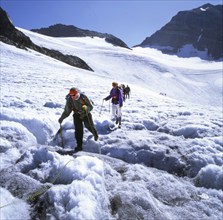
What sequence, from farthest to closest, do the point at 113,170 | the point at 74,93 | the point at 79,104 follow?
the point at 79,104
the point at 74,93
the point at 113,170

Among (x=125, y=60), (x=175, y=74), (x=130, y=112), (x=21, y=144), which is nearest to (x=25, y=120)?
(x=21, y=144)

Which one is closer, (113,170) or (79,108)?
(113,170)

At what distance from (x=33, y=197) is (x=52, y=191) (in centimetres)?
36

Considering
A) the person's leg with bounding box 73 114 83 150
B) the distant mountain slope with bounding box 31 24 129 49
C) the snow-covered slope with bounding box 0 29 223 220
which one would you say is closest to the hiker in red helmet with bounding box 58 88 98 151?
the person's leg with bounding box 73 114 83 150

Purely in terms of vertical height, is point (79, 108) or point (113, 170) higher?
point (79, 108)

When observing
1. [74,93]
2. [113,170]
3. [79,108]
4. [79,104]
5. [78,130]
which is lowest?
[113,170]

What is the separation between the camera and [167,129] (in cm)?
1098

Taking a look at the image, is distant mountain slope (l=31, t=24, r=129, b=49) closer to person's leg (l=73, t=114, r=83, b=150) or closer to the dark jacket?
the dark jacket

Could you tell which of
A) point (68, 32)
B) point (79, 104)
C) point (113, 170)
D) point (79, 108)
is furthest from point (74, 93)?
point (68, 32)

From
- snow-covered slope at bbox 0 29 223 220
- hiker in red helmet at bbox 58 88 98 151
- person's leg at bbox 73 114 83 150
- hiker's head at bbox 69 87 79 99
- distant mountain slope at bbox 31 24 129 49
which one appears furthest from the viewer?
distant mountain slope at bbox 31 24 129 49

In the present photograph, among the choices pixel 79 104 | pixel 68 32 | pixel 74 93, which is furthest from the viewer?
pixel 68 32

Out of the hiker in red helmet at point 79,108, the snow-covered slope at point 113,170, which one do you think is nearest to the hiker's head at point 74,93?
the hiker in red helmet at point 79,108

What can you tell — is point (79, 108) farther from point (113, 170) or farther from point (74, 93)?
point (113, 170)

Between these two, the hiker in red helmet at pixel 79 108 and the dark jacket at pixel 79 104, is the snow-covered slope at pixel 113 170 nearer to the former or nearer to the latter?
the hiker in red helmet at pixel 79 108
